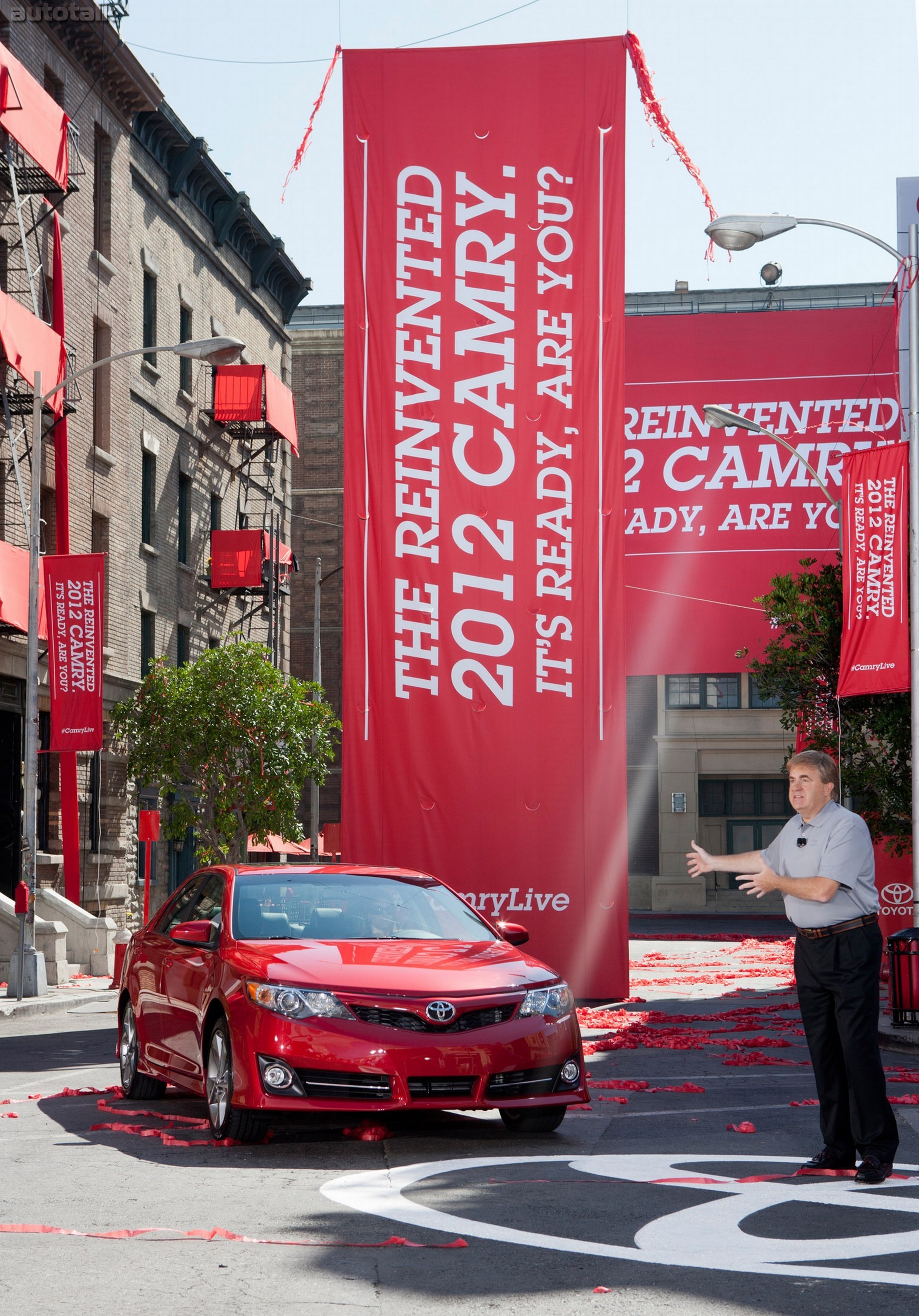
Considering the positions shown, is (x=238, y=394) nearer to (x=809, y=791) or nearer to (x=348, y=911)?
(x=348, y=911)

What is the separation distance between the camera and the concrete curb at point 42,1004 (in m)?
20.0

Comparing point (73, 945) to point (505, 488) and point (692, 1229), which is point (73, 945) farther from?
point (692, 1229)

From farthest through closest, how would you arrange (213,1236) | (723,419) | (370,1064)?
(723,419)
(370,1064)
(213,1236)

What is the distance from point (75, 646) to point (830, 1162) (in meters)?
19.8

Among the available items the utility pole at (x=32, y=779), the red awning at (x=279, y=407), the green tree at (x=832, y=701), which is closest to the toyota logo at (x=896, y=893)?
the green tree at (x=832, y=701)

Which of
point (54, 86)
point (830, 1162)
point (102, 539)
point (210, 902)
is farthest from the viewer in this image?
point (102, 539)

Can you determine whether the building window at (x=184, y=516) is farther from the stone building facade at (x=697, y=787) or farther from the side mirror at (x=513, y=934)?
the side mirror at (x=513, y=934)

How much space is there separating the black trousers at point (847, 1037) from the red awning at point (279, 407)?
118 feet

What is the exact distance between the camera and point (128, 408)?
35500 millimetres

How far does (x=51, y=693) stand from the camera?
86.8 feet

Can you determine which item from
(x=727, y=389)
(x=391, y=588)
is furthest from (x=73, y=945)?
(x=727, y=389)

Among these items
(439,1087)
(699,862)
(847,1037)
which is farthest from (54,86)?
(847,1037)

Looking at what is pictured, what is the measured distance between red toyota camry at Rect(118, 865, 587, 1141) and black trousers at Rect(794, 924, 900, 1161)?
1729mm

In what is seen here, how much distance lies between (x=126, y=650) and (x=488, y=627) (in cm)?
1781
